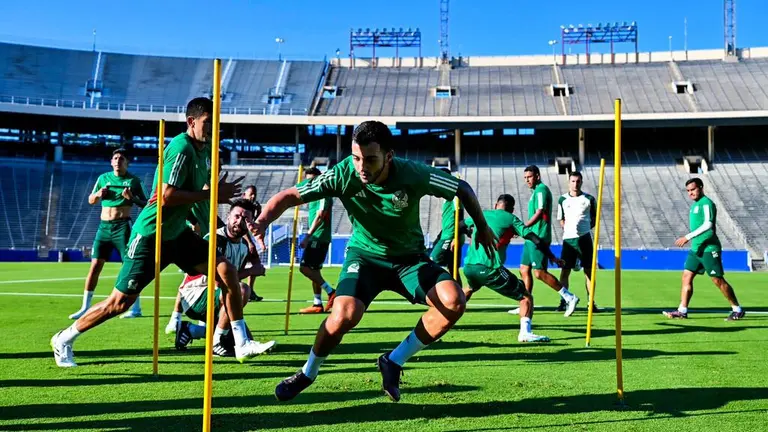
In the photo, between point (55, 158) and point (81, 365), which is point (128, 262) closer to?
point (81, 365)

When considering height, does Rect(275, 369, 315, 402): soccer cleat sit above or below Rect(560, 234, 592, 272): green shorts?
below

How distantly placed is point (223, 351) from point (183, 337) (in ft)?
1.69

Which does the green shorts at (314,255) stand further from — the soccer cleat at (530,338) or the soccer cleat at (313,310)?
the soccer cleat at (530,338)

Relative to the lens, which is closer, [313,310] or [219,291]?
[219,291]

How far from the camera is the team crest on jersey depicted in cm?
471

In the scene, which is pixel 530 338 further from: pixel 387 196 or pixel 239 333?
pixel 387 196

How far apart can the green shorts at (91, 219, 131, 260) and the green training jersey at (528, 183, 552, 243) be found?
5.93 m

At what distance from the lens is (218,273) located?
6.17m

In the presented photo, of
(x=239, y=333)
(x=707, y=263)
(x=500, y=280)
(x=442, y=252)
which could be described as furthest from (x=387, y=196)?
(x=707, y=263)

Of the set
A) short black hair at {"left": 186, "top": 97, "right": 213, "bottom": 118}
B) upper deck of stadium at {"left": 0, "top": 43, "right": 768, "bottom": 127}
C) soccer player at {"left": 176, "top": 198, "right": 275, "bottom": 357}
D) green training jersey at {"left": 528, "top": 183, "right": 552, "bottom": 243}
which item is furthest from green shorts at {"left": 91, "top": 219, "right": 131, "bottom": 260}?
upper deck of stadium at {"left": 0, "top": 43, "right": 768, "bottom": 127}

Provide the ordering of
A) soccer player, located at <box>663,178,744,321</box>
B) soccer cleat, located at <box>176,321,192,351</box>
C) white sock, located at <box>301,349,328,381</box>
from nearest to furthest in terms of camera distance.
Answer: white sock, located at <box>301,349,328,381</box>, soccer cleat, located at <box>176,321,192,351</box>, soccer player, located at <box>663,178,744,321</box>

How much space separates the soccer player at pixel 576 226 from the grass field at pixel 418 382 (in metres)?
2.44

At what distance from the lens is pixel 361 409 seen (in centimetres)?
436

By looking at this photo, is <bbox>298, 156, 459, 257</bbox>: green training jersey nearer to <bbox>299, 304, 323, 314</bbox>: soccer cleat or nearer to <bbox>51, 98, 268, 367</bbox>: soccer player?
Result: <bbox>51, 98, 268, 367</bbox>: soccer player
